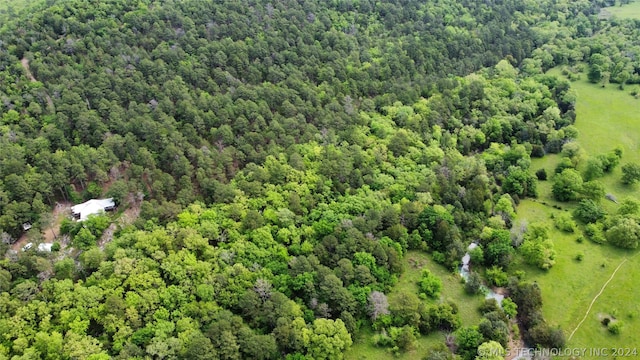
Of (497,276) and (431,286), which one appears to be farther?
→ (497,276)

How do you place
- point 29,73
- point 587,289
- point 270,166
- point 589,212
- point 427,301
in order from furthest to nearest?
point 29,73 < point 270,166 < point 589,212 < point 587,289 < point 427,301

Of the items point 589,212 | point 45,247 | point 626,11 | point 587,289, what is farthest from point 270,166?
point 626,11

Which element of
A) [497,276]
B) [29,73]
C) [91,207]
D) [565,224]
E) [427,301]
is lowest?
[427,301]

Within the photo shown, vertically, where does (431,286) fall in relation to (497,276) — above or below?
above

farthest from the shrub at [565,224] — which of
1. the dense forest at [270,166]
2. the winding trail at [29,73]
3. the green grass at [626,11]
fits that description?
the green grass at [626,11]

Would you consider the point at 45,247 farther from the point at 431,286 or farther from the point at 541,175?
the point at 541,175

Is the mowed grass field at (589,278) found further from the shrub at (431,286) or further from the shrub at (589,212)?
the shrub at (431,286)

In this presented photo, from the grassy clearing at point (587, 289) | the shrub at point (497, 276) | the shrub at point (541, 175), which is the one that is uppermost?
the shrub at point (541, 175)
